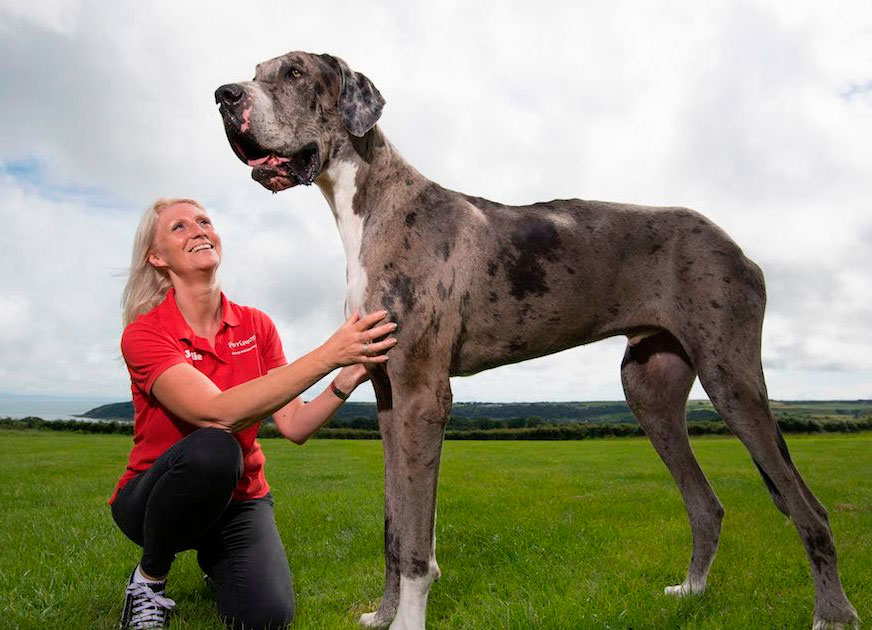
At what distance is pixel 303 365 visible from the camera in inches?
142

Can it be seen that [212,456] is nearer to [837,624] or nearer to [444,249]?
[444,249]

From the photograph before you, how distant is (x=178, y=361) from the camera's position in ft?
13.2

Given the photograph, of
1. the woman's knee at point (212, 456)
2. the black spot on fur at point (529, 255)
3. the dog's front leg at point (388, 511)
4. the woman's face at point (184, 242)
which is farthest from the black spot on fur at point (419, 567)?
the woman's face at point (184, 242)

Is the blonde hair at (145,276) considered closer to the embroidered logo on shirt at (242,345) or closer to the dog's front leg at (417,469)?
the embroidered logo on shirt at (242,345)

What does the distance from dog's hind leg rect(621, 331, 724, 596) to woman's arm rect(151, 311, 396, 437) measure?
188 cm

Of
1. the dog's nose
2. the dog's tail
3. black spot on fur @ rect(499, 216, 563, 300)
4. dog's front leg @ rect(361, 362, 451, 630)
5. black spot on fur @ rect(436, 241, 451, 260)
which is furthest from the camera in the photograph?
the dog's tail

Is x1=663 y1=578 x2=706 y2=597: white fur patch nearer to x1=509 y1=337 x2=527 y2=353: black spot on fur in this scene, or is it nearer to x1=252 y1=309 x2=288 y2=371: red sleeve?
x1=509 y1=337 x2=527 y2=353: black spot on fur

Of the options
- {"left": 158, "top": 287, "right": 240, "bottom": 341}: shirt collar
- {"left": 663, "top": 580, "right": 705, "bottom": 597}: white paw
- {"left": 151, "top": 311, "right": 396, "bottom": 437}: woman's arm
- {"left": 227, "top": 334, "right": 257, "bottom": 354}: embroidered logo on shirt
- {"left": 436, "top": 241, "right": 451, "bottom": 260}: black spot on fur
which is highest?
{"left": 436, "top": 241, "right": 451, "bottom": 260}: black spot on fur

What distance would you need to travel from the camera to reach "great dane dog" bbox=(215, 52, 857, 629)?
3314 millimetres

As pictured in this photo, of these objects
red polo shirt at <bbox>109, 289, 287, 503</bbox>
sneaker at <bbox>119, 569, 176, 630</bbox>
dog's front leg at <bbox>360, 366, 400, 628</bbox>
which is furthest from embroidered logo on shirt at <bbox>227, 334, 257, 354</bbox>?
sneaker at <bbox>119, 569, 176, 630</bbox>

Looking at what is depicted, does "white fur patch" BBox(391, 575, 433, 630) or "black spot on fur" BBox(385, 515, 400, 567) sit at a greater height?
"black spot on fur" BBox(385, 515, 400, 567)

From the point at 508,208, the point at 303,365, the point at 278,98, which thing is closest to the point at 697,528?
the point at 508,208

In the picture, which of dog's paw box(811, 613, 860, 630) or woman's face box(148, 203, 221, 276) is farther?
woman's face box(148, 203, 221, 276)

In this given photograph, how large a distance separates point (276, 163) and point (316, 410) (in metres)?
1.87
